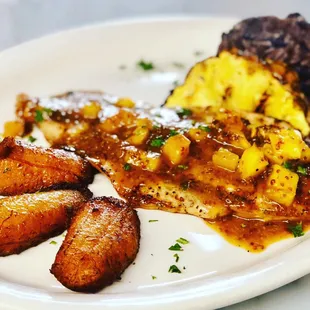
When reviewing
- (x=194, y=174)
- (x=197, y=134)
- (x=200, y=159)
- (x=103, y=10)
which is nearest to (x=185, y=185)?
(x=194, y=174)

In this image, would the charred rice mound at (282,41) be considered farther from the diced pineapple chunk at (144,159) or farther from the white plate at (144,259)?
the diced pineapple chunk at (144,159)

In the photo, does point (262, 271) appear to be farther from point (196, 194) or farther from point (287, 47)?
point (287, 47)

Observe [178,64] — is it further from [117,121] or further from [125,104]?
[117,121]

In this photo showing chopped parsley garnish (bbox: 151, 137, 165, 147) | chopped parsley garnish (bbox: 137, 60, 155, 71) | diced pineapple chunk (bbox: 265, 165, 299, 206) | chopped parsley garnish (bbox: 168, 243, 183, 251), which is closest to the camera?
chopped parsley garnish (bbox: 168, 243, 183, 251)

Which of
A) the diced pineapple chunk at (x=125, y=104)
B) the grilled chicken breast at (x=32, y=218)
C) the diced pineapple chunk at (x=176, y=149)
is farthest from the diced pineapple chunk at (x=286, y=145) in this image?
the grilled chicken breast at (x=32, y=218)

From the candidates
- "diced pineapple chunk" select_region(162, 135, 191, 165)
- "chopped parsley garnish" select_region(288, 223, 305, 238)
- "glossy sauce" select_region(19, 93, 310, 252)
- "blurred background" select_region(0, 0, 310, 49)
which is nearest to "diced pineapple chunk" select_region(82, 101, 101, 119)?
"glossy sauce" select_region(19, 93, 310, 252)

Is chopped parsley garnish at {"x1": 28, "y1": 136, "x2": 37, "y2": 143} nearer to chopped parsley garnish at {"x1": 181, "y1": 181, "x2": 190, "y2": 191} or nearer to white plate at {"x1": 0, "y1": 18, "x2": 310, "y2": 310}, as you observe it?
white plate at {"x1": 0, "y1": 18, "x2": 310, "y2": 310}
